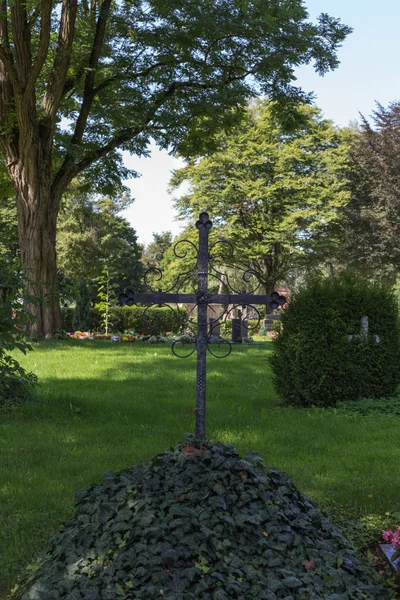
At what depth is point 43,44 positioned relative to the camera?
1180cm

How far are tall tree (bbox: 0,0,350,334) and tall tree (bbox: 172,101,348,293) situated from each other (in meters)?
13.6

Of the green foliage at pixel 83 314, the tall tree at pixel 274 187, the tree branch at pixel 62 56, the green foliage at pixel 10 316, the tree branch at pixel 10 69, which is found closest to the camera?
the green foliage at pixel 10 316

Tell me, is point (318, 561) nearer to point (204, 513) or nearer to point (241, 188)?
point (204, 513)

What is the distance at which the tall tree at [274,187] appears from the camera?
1135 inches

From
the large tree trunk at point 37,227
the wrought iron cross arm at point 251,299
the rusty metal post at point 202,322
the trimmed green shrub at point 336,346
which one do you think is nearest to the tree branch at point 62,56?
the large tree trunk at point 37,227

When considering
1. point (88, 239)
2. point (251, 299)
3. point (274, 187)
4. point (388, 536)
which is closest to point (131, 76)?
point (251, 299)

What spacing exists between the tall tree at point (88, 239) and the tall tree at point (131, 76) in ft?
62.7

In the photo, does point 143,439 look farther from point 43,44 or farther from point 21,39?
point 21,39

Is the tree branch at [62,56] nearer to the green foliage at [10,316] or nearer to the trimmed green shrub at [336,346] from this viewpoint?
the trimmed green shrub at [336,346]

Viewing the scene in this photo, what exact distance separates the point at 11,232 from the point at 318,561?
32.6 m

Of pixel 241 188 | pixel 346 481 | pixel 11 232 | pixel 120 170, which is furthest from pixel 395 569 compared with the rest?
pixel 11 232

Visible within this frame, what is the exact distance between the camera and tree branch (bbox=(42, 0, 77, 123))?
13039 millimetres

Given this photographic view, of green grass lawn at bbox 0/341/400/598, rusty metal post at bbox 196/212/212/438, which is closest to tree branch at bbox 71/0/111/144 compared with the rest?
green grass lawn at bbox 0/341/400/598

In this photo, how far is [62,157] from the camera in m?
16.1
